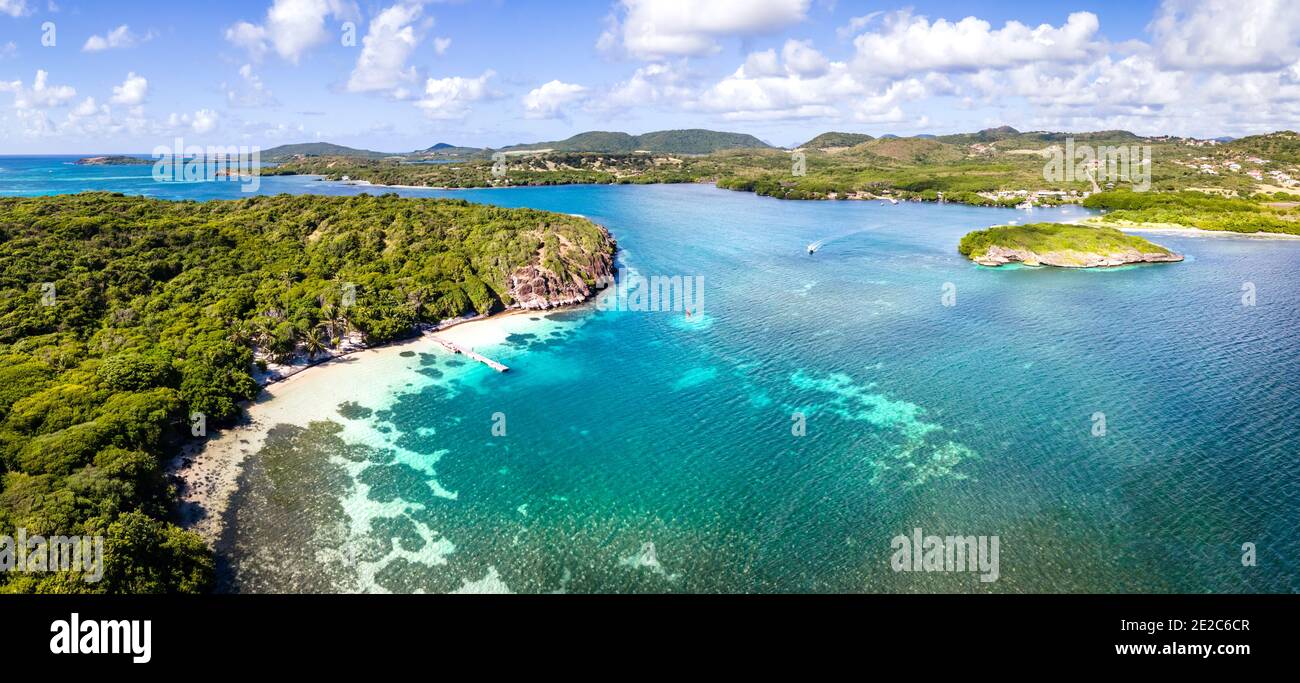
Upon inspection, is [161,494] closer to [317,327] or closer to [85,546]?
[85,546]

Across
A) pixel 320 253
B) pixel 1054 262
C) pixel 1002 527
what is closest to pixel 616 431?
pixel 1002 527

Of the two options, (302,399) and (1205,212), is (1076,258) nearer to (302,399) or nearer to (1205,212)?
(1205,212)

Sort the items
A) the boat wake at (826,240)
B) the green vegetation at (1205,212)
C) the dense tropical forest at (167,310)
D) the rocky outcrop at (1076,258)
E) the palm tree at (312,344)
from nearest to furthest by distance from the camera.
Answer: the dense tropical forest at (167,310) → the palm tree at (312,344) → the rocky outcrop at (1076,258) → the boat wake at (826,240) → the green vegetation at (1205,212)

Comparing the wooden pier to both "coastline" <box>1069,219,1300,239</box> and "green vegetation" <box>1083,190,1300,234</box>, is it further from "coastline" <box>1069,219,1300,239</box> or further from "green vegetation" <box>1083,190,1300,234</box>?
"green vegetation" <box>1083,190,1300,234</box>

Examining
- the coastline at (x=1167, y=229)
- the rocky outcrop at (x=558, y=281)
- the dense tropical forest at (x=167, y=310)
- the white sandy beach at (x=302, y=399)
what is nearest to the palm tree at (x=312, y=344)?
the dense tropical forest at (x=167, y=310)

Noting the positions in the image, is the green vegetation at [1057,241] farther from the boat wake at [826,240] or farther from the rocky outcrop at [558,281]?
the rocky outcrop at [558,281]

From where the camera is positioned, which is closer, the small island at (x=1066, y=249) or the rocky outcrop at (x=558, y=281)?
the rocky outcrop at (x=558, y=281)
